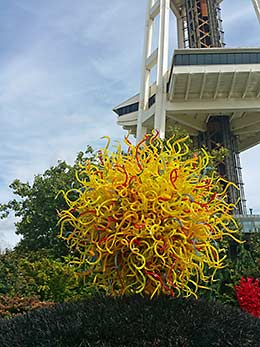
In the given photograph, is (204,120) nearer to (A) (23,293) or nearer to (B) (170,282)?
(A) (23,293)

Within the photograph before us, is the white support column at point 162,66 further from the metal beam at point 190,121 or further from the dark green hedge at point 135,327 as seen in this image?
the dark green hedge at point 135,327

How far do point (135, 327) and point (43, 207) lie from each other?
15739mm

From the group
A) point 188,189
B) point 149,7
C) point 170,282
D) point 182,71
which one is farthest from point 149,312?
point 149,7

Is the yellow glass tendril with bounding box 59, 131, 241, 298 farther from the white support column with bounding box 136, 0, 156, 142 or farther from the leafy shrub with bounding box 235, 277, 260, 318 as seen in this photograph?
the white support column with bounding box 136, 0, 156, 142

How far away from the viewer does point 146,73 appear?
35125mm

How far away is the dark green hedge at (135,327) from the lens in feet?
9.85

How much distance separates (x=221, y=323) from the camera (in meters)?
3.20

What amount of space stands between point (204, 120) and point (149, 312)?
34.2 m

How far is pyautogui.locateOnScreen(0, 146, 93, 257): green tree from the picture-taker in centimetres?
1742

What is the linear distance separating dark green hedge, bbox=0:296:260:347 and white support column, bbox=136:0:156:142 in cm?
3077

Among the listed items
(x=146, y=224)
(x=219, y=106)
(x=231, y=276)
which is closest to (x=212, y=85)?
(x=219, y=106)

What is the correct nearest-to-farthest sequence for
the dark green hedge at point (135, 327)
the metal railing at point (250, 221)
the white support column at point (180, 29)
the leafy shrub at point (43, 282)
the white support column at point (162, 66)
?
the dark green hedge at point (135, 327) < the leafy shrub at point (43, 282) < the metal railing at point (250, 221) < the white support column at point (162, 66) < the white support column at point (180, 29)

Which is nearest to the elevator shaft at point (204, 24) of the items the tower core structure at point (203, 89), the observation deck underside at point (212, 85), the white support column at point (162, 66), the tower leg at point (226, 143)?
the tower core structure at point (203, 89)

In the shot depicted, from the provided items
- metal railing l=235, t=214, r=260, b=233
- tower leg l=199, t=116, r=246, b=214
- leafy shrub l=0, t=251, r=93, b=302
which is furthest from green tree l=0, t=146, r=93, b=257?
tower leg l=199, t=116, r=246, b=214
